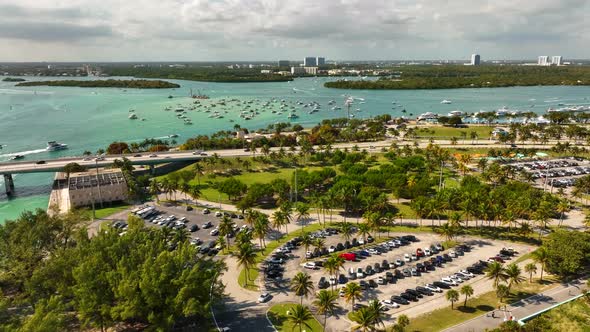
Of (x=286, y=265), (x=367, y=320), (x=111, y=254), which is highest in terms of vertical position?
(x=111, y=254)

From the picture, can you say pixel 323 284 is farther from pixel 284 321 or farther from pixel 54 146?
pixel 54 146

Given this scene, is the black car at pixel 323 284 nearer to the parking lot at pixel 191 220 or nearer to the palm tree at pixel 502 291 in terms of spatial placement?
the palm tree at pixel 502 291

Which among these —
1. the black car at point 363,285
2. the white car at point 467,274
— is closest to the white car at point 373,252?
the black car at point 363,285

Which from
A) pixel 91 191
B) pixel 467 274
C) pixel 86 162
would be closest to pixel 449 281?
pixel 467 274

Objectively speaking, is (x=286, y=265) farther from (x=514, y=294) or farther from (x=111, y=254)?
(x=514, y=294)

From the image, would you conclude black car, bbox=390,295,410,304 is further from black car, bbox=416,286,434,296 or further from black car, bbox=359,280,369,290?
black car, bbox=359,280,369,290

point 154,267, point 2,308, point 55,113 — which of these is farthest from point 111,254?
point 55,113
